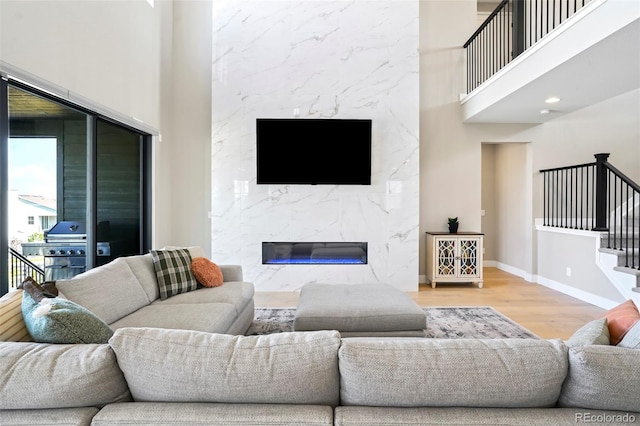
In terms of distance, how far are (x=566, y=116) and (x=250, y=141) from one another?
16.2 feet

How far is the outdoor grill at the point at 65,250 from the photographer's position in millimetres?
3146

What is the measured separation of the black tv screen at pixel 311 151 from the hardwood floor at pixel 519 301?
1.68 m

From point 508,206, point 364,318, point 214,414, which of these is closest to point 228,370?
point 214,414

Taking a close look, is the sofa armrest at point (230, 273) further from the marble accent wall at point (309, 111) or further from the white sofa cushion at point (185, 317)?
the marble accent wall at point (309, 111)

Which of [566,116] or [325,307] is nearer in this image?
[325,307]

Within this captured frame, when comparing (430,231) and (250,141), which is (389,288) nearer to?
(430,231)

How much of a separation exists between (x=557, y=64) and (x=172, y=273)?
3.97 m

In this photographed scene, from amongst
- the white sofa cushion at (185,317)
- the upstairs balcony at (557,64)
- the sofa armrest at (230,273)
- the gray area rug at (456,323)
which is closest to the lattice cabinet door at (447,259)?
the gray area rug at (456,323)

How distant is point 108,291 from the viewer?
2.38 meters

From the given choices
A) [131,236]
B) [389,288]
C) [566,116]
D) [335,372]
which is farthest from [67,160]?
[566,116]

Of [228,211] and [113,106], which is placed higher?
[113,106]

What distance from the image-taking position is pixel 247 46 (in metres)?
5.02

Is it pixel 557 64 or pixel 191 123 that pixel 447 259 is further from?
pixel 191 123

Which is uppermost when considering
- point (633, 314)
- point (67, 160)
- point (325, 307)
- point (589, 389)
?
point (67, 160)
